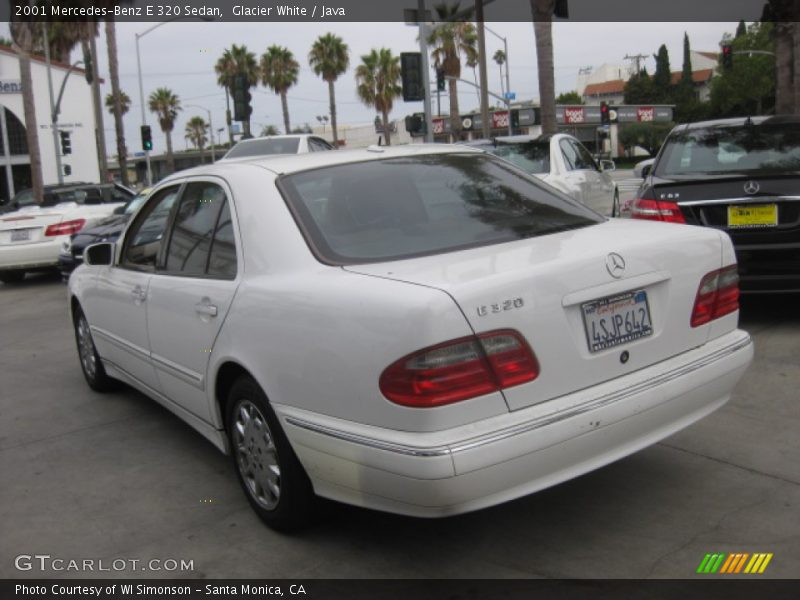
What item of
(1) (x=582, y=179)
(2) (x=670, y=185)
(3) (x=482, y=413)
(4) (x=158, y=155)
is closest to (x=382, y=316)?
(3) (x=482, y=413)

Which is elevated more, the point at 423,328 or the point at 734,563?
the point at 423,328

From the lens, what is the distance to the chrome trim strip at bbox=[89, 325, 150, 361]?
185 inches

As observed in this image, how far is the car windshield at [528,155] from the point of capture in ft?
32.3

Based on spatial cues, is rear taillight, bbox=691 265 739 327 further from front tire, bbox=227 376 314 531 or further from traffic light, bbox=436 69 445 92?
traffic light, bbox=436 69 445 92

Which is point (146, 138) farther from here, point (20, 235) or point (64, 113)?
point (20, 235)

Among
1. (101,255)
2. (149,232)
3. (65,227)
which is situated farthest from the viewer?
(65,227)

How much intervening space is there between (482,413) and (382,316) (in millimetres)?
460

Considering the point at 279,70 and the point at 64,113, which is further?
the point at 279,70

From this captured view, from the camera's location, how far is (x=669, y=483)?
12.7 feet

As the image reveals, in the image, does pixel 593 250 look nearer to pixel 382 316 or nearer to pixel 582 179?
pixel 382 316

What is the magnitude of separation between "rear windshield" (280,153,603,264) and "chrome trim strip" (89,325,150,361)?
5.00 feet

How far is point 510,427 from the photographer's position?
9.31 feet

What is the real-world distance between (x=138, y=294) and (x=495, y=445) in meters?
2.60

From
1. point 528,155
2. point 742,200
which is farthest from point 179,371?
point 528,155
